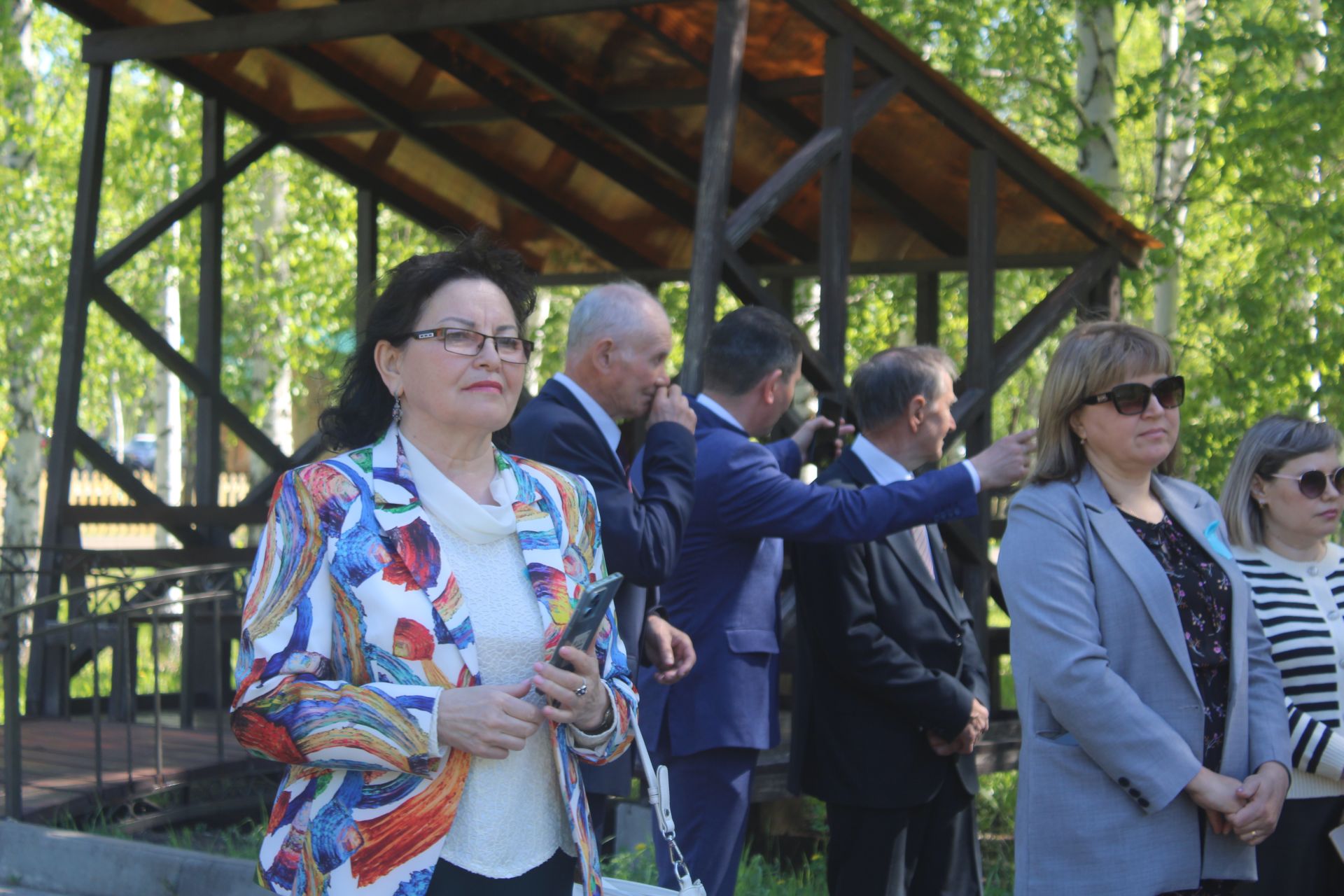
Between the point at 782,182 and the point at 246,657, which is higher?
the point at 782,182

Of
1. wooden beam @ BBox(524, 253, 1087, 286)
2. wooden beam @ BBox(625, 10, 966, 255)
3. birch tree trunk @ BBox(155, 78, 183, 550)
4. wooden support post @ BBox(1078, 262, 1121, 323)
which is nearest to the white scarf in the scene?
wooden beam @ BBox(524, 253, 1087, 286)

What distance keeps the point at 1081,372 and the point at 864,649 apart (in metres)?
1.15

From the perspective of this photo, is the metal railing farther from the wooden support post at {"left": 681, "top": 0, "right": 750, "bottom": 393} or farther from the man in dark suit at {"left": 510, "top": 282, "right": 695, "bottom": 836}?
the man in dark suit at {"left": 510, "top": 282, "right": 695, "bottom": 836}

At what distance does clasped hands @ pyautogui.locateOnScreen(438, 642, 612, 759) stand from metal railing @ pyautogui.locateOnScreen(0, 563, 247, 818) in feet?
13.7

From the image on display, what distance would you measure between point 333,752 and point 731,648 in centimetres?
222

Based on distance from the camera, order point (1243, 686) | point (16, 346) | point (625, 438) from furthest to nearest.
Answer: point (16, 346), point (625, 438), point (1243, 686)

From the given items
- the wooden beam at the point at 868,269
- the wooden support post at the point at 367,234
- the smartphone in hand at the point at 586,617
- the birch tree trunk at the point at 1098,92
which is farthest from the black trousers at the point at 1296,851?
the birch tree trunk at the point at 1098,92

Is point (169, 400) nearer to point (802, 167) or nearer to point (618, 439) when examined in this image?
point (802, 167)

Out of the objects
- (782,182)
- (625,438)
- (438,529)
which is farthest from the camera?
(625,438)

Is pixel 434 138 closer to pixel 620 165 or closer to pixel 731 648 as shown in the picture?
pixel 620 165

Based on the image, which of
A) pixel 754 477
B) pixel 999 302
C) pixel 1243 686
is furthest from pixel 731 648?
pixel 999 302

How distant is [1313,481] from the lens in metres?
4.06

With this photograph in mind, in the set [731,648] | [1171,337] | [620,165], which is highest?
[620,165]

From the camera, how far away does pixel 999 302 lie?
17.1 m
